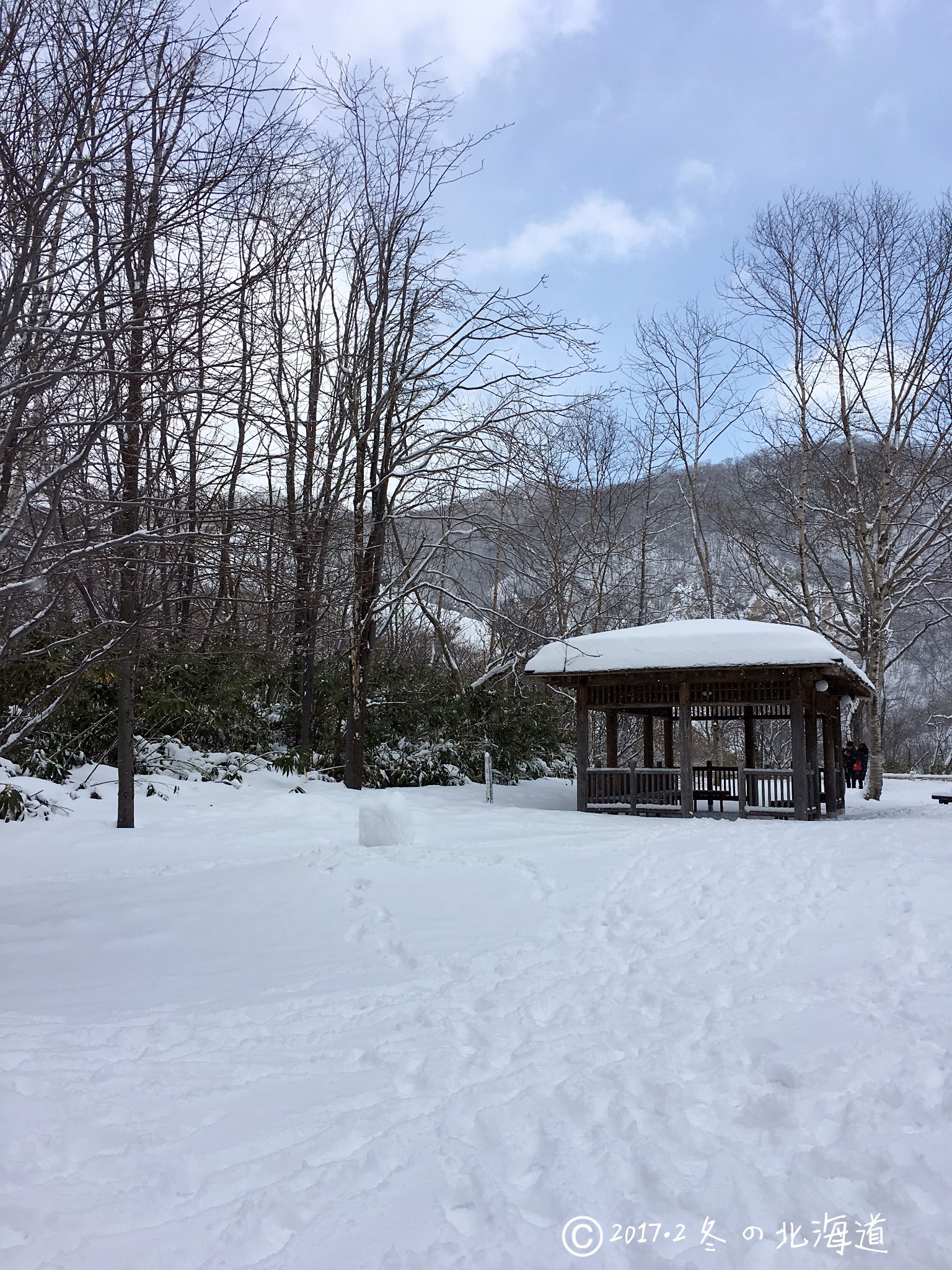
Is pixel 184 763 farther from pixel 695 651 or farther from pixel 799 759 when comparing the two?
→ pixel 799 759

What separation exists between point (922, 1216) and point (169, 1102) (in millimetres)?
2804

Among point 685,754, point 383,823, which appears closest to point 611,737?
point 685,754

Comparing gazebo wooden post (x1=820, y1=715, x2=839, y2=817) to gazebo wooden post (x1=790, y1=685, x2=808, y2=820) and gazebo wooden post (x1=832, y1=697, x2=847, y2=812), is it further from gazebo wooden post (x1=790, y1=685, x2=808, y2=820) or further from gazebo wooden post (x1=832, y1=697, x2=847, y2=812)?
gazebo wooden post (x1=790, y1=685, x2=808, y2=820)

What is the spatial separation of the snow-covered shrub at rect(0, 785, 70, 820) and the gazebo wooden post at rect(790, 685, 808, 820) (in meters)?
10.7

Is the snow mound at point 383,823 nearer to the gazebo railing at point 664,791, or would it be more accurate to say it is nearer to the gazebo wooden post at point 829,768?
the gazebo railing at point 664,791

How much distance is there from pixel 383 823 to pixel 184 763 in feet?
14.6

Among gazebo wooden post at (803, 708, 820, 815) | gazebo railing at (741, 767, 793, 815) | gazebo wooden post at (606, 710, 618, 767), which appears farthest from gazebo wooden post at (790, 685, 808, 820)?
gazebo wooden post at (606, 710, 618, 767)

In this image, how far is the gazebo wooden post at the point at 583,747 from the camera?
15.6 metres

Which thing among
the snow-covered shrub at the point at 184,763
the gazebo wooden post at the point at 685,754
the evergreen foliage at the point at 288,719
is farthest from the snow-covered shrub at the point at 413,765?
the gazebo wooden post at the point at 685,754

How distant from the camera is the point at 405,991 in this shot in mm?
5184

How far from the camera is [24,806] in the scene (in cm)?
984

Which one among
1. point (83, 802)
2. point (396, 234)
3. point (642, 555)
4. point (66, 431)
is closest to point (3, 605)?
→ point (66, 431)

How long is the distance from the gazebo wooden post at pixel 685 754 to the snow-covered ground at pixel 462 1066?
21.4ft

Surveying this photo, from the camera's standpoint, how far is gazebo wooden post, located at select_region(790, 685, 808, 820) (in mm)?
14344
